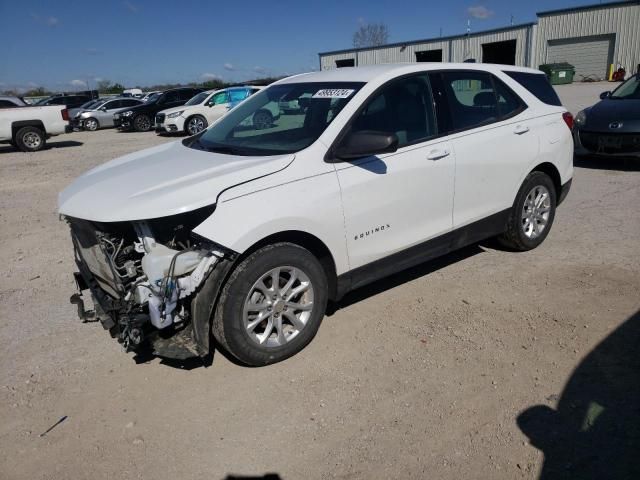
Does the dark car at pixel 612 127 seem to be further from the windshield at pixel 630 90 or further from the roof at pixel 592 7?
the roof at pixel 592 7

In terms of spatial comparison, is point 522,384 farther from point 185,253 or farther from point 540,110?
point 540,110

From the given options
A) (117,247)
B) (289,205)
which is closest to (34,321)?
(117,247)

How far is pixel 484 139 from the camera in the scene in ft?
14.0

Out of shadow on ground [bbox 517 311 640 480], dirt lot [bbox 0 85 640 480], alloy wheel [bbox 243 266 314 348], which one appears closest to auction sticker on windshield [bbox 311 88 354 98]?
alloy wheel [bbox 243 266 314 348]

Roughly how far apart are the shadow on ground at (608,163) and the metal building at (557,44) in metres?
27.9

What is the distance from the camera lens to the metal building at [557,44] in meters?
38.1

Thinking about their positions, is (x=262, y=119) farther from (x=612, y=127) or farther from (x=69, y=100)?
(x=69, y=100)

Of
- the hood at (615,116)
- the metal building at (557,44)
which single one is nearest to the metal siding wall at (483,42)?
the metal building at (557,44)

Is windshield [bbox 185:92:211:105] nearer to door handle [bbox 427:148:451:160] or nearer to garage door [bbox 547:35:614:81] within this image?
door handle [bbox 427:148:451:160]

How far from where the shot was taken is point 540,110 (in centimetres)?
485

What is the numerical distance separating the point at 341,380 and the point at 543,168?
3.17 m

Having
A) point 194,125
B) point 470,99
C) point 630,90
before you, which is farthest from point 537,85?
point 194,125

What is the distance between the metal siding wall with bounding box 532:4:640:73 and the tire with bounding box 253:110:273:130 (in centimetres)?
4287

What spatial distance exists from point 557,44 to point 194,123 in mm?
35839
